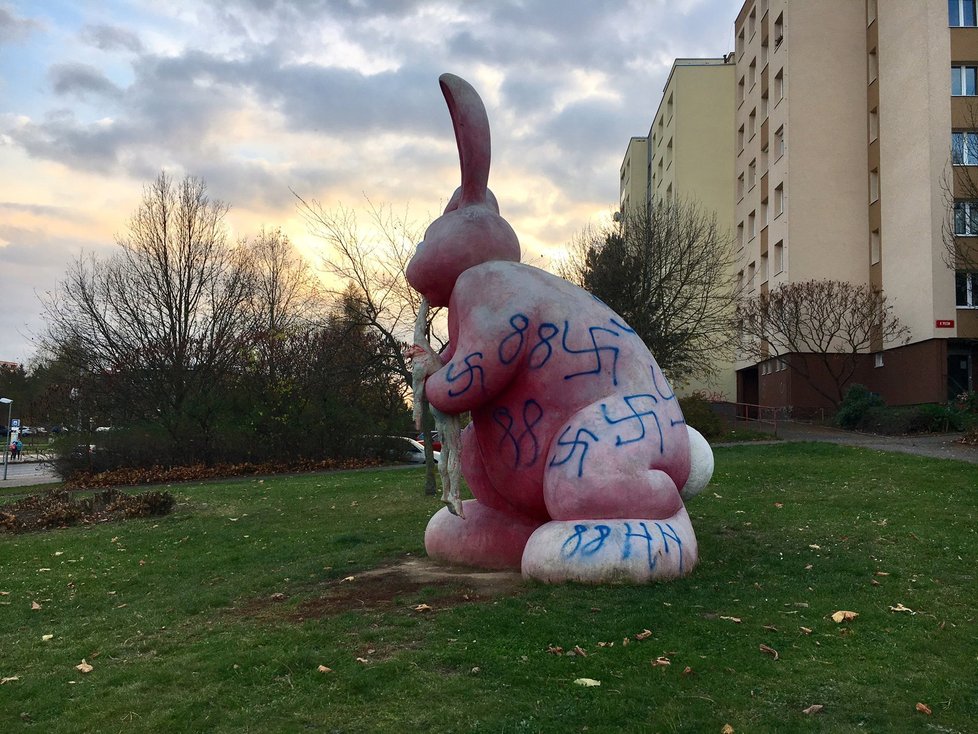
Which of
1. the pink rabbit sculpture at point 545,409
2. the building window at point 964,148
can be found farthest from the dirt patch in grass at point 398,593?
the building window at point 964,148

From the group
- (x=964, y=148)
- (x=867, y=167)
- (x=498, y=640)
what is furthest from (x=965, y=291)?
(x=498, y=640)

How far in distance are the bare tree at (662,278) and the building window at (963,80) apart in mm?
8760

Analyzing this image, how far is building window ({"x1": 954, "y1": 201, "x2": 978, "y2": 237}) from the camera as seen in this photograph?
1983cm

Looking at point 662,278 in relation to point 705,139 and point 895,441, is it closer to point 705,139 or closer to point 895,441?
point 895,441

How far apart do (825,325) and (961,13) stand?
33.8 ft

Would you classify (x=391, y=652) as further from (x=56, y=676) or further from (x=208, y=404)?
(x=208, y=404)

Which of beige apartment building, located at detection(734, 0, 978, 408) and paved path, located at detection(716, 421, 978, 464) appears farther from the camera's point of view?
beige apartment building, located at detection(734, 0, 978, 408)

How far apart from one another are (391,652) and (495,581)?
1524 mm

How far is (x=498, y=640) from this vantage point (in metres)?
3.91

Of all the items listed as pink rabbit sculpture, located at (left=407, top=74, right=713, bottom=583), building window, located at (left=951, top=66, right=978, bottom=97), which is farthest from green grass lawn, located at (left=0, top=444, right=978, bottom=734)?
building window, located at (left=951, top=66, right=978, bottom=97)

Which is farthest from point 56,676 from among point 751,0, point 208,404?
point 751,0

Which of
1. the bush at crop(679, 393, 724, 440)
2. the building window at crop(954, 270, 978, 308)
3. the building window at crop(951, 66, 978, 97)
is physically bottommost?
the bush at crop(679, 393, 724, 440)

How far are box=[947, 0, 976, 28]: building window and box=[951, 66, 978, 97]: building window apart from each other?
1373 millimetres

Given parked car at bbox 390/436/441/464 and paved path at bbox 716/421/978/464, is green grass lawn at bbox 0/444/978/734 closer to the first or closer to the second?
paved path at bbox 716/421/978/464
